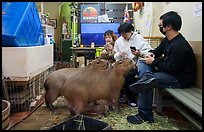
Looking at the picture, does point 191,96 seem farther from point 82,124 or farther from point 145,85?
point 82,124

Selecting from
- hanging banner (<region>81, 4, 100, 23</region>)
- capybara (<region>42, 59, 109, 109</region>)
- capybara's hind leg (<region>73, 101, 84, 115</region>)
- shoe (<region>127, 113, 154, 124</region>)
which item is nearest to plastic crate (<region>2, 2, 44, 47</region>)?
capybara (<region>42, 59, 109, 109</region>)

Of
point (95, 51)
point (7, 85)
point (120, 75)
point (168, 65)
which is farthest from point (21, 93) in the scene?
point (95, 51)

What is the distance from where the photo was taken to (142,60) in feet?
8.10

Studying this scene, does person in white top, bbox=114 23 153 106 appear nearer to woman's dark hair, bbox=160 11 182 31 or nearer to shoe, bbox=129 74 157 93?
woman's dark hair, bbox=160 11 182 31

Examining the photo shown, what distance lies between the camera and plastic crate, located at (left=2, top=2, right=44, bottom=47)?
2.31 m

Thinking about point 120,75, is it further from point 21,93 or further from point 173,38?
point 21,93

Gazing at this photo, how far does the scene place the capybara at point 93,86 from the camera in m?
2.17

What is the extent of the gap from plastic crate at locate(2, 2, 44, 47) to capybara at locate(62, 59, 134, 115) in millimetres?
686

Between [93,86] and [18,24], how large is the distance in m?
1.02

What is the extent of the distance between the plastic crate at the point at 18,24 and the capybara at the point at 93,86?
0.69 metres

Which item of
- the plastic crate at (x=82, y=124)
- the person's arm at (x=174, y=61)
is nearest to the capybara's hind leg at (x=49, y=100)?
the plastic crate at (x=82, y=124)

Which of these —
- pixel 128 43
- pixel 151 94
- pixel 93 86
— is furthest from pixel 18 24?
pixel 151 94

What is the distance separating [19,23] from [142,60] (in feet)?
4.47

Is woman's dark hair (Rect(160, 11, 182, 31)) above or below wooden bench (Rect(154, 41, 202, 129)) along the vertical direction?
above
